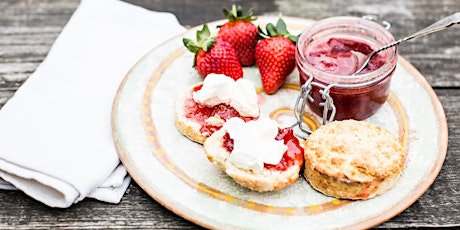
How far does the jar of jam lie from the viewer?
103 inches

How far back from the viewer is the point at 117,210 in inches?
95.5

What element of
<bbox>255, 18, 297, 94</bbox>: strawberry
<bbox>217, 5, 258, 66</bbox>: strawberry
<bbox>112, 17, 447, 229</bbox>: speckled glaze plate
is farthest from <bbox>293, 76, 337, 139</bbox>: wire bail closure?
<bbox>217, 5, 258, 66</bbox>: strawberry

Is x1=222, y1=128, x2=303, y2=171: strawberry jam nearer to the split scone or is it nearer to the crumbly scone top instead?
the crumbly scone top

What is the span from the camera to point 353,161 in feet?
7.48

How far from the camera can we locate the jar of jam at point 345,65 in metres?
2.60

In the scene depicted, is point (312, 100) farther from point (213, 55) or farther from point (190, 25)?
point (190, 25)

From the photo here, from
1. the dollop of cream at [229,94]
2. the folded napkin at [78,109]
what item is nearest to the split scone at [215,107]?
the dollop of cream at [229,94]

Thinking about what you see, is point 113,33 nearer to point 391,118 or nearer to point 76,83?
point 76,83

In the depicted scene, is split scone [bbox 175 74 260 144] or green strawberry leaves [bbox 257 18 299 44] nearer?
split scone [bbox 175 74 260 144]

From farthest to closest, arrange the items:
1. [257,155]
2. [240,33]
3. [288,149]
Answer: [240,33]
[288,149]
[257,155]

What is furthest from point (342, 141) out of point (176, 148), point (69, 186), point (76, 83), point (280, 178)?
point (76, 83)

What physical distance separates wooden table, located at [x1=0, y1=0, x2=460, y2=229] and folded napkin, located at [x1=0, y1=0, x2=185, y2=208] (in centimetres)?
7

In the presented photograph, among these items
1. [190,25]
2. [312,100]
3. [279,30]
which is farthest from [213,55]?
[190,25]

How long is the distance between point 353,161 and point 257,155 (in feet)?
1.13
